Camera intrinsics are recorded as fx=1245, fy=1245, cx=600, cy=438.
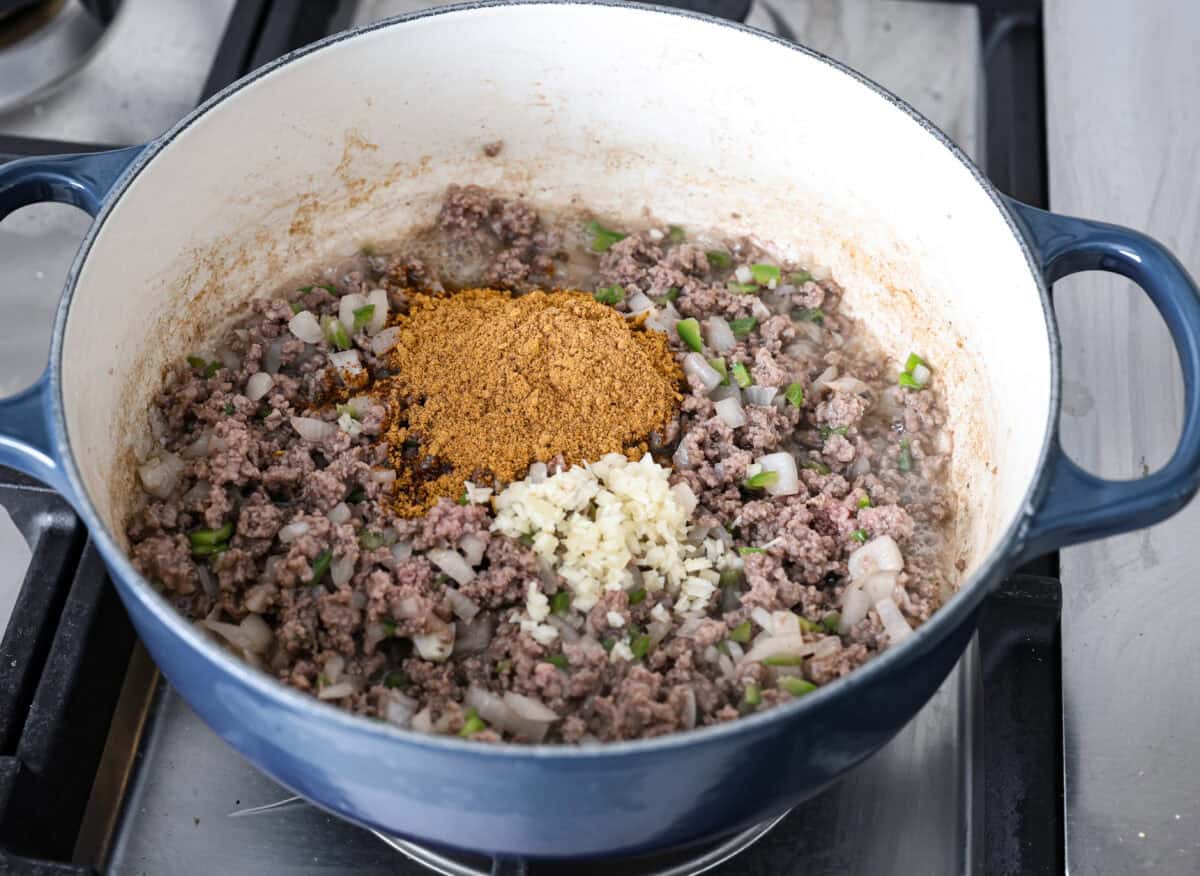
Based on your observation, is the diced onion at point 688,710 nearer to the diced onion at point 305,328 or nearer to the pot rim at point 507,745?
the pot rim at point 507,745

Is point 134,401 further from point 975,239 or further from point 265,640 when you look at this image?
point 975,239

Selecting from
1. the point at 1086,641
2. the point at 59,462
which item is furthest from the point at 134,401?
the point at 1086,641

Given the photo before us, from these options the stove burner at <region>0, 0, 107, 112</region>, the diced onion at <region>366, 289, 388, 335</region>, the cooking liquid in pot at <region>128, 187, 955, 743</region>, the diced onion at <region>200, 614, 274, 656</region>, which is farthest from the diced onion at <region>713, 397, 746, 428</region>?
the stove burner at <region>0, 0, 107, 112</region>

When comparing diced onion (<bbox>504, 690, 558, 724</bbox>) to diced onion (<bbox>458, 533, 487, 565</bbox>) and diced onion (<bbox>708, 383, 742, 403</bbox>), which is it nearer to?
diced onion (<bbox>458, 533, 487, 565</bbox>)

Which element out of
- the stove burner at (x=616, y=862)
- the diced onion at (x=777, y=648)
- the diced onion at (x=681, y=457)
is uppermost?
the diced onion at (x=681, y=457)

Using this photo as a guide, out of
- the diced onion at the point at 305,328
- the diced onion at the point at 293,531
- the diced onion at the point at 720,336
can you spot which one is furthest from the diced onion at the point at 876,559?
the diced onion at the point at 305,328

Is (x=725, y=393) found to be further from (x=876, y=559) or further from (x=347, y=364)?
(x=347, y=364)

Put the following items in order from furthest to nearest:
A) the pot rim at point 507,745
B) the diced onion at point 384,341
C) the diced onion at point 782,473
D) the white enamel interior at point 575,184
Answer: the diced onion at point 384,341 < the diced onion at point 782,473 < the white enamel interior at point 575,184 < the pot rim at point 507,745
